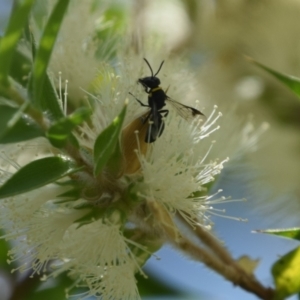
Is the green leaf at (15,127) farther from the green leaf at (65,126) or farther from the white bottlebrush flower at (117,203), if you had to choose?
the white bottlebrush flower at (117,203)

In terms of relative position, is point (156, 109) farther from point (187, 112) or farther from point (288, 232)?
point (288, 232)

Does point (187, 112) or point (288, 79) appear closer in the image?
point (288, 79)

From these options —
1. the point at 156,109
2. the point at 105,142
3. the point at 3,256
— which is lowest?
the point at 3,256

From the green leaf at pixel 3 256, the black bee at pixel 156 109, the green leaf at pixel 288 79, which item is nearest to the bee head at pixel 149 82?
the black bee at pixel 156 109

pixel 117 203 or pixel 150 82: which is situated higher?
pixel 150 82

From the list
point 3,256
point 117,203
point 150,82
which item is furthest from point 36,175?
point 3,256

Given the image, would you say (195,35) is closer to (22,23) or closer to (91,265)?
(91,265)

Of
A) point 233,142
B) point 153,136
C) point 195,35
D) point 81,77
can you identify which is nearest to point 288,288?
point 233,142

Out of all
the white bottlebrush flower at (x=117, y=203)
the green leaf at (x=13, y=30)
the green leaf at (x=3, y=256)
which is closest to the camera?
the green leaf at (x=13, y=30)
